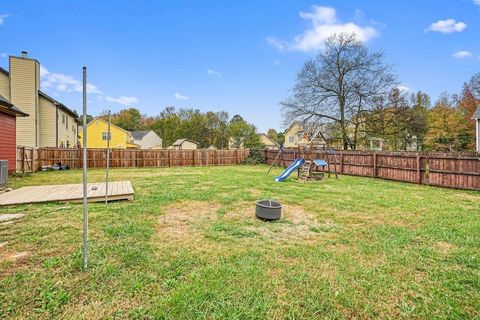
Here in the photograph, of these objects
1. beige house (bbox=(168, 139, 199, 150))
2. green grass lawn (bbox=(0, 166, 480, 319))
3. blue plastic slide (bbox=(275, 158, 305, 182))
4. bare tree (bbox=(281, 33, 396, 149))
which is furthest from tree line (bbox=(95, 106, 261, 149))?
green grass lawn (bbox=(0, 166, 480, 319))

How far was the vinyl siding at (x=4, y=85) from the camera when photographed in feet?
49.9

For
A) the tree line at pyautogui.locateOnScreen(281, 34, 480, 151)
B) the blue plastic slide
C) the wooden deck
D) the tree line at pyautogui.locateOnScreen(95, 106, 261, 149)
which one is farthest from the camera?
the tree line at pyautogui.locateOnScreen(95, 106, 261, 149)

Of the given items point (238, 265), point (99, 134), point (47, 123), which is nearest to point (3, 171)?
point (238, 265)

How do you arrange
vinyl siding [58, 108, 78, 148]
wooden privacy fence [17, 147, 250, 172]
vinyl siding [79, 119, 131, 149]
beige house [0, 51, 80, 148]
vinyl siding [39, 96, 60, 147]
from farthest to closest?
vinyl siding [79, 119, 131, 149] → vinyl siding [58, 108, 78, 148] → vinyl siding [39, 96, 60, 147] → beige house [0, 51, 80, 148] → wooden privacy fence [17, 147, 250, 172]

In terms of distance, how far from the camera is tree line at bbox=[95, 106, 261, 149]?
44.4 metres

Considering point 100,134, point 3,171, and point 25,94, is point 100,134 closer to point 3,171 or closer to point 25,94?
point 25,94

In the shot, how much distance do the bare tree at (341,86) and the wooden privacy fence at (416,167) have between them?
715cm

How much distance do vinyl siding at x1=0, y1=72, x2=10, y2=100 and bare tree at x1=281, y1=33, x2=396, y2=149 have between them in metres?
19.4

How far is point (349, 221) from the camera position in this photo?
4840mm

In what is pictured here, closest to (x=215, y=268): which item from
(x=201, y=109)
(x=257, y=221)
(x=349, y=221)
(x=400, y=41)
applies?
(x=257, y=221)

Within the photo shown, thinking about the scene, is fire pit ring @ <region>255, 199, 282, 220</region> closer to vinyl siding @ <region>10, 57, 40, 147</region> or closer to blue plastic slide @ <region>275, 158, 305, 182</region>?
blue plastic slide @ <region>275, 158, 305, 182</region>

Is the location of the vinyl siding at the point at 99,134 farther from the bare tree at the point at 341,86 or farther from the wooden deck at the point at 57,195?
the wooden deck at the point at 57,195

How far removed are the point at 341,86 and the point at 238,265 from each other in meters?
20.6

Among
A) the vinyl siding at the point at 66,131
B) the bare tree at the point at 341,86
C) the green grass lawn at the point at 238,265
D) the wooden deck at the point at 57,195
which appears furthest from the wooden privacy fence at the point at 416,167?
the vinyl siding at the point at 66,131
